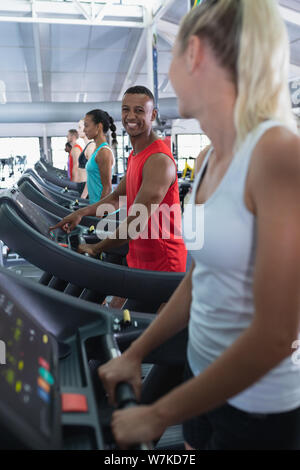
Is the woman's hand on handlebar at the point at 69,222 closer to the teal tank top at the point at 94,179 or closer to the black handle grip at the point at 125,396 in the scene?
the teal tank top at the point at 94,179

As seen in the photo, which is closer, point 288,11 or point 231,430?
point 231,430

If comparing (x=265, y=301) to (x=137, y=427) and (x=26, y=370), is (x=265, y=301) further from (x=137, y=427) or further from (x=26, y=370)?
(x=26, y=370)

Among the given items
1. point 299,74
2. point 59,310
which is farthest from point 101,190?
A: point 299,74

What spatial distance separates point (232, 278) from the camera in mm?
701

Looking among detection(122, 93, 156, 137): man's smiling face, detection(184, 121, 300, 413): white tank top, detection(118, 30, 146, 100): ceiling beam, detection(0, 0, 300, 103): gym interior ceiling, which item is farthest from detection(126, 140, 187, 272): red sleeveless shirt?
detection(118, 30, 146, 100): ceiling beam

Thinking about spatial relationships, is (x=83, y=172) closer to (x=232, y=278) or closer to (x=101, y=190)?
(x=101, y=190)

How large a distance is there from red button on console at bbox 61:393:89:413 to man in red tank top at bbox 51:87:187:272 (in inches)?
46.6

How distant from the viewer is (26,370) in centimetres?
69

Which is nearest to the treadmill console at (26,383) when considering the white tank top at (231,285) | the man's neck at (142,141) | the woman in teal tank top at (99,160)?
the white tank top at (231,285)

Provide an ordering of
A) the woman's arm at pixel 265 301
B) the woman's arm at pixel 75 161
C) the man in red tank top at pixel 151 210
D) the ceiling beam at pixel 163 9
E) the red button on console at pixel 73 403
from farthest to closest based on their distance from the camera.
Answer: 1. the ceiling beam at pixel 163 9
2. the woman's arm at pixel 75 161
3. the man in red tank top at pixel 151 210
4. the red button on console at pixel 73 403
5. the woman's arm at pixel 265 301

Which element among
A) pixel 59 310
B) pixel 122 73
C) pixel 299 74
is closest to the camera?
pixel 59 310

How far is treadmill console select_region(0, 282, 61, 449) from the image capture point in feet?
1.85

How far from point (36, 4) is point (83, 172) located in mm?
4301

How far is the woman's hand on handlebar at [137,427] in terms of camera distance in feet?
2.02
